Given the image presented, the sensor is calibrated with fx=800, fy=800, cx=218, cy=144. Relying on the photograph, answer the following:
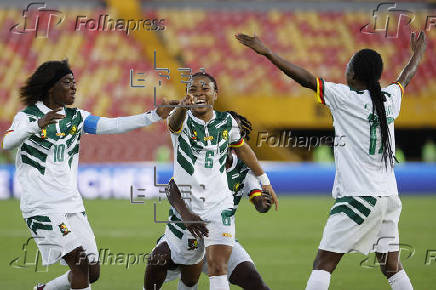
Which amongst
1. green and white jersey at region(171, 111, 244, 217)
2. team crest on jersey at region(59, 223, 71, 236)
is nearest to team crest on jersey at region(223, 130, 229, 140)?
green and white jersey at region(171, 111, 244, 217)

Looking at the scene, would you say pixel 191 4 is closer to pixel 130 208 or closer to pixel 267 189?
pixel 130 208

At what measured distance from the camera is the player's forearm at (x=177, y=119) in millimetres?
6090

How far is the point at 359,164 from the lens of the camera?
596cm

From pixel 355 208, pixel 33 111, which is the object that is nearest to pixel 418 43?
pixel 355 208

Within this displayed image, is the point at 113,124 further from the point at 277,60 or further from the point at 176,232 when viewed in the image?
the point at 277,60

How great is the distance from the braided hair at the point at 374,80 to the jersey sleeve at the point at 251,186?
1260 millimetres

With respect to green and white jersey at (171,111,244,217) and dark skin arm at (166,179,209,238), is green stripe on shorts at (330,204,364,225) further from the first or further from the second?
dark skin arm at (166,179,209,238)

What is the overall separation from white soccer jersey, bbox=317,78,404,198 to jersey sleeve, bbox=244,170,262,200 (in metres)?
0.99

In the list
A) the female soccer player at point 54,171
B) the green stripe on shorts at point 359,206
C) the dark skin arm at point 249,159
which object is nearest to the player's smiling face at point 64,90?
the female soccer player at point 54,171

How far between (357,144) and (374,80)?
514 mm

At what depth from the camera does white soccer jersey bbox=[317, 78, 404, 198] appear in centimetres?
595

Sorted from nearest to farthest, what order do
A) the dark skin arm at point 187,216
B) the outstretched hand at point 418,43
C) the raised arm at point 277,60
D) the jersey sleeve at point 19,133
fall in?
the raised arm at point 277,60
the jersey sleeve at point 19,133
the dark skin arm at point 187,216
the outstretched hand at point 418,43

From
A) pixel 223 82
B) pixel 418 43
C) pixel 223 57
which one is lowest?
pixel 418 43

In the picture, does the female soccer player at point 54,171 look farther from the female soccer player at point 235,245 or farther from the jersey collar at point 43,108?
the female soccer player at point 235,245
